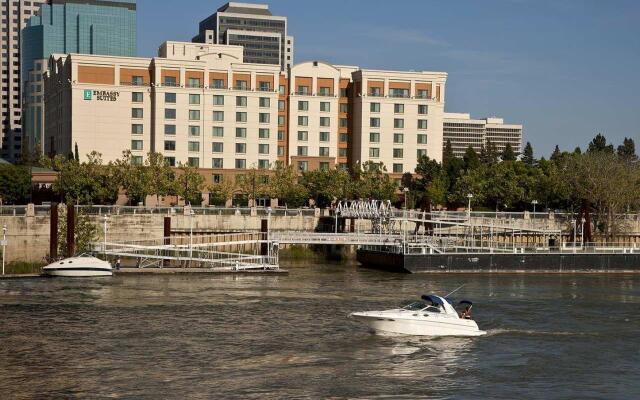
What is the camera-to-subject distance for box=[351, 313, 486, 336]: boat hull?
56156mm

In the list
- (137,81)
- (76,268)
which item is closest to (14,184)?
(137,81)

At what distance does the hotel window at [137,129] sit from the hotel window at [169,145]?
4.78 m

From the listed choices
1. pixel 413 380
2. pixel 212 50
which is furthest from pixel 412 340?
pixel 212 50

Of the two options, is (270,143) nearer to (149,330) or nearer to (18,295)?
(18,295)

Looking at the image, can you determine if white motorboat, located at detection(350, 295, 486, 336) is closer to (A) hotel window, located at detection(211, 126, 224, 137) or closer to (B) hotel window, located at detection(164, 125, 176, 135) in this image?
(B) hotel window, located at detection(164, 125, 176, 135)

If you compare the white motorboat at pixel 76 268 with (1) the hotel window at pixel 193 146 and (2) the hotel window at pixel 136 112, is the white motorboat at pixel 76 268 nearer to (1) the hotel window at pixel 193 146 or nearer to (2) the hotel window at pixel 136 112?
(1) the hotel window at pixel 193 146

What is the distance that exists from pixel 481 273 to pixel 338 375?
58.3m

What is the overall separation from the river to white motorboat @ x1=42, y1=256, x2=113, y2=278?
115 inches

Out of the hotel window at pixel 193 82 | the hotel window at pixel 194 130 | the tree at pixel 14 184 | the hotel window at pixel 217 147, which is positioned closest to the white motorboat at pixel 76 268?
the tree at pixel 14 184

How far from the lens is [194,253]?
106 meters

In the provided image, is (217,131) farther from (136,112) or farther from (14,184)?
(14,184)

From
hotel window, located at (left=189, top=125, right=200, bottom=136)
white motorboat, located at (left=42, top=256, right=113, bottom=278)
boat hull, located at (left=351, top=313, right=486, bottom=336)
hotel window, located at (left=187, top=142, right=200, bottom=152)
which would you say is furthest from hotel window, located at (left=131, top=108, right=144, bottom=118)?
boat hull, located at (left=351, top=313, right=486, bottom=336)

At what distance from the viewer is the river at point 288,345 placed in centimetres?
4372

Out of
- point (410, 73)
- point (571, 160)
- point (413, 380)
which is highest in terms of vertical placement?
point (410, 73)
